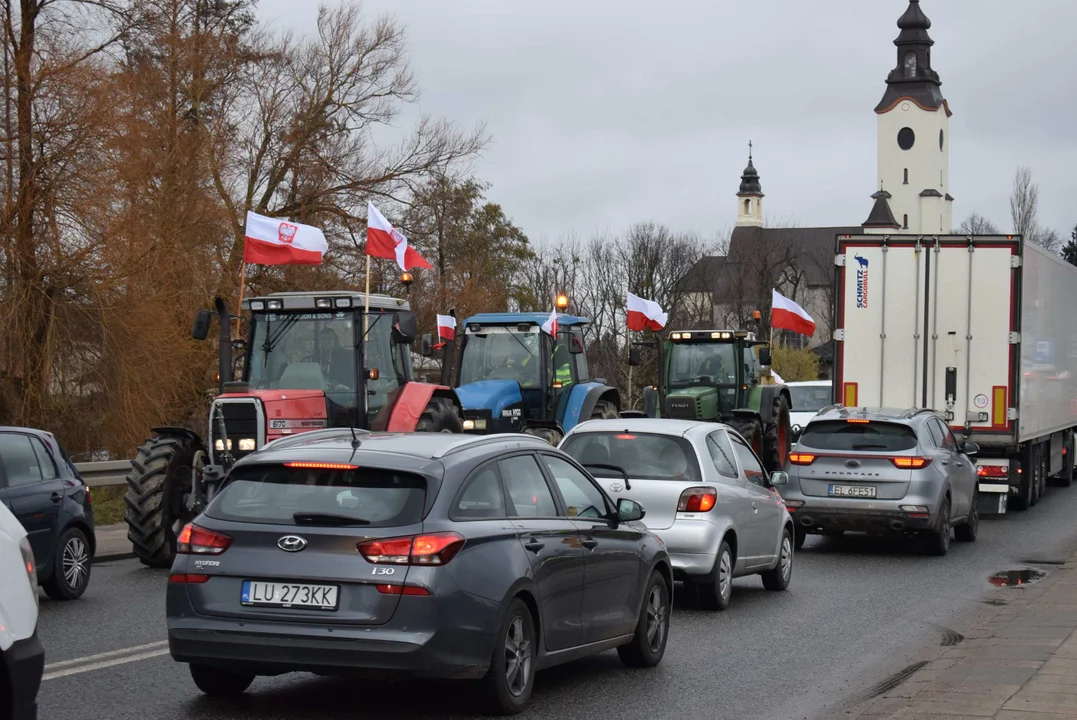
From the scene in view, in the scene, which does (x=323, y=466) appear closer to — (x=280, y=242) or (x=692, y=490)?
(x=692, y=490)

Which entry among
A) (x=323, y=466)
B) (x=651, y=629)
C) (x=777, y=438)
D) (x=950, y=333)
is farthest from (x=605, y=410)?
(x=323, y=466)

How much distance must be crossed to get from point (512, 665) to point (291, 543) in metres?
1.37

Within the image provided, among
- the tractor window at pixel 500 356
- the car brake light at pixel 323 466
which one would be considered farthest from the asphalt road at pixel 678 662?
the tractor window at pixel 500 356

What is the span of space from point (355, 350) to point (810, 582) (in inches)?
206

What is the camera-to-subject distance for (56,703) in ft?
25.8

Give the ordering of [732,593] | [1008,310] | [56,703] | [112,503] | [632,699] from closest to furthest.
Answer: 1. [56,703]
2. [632,699]
3. [732,593]
4. [1008,310]
5. [112,503]

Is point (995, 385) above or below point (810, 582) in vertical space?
above

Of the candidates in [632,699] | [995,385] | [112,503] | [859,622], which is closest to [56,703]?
[632,699]

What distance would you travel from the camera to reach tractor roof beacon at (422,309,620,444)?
20.3 metres

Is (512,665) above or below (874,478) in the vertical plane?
below

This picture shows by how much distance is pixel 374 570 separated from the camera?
7.09 meters

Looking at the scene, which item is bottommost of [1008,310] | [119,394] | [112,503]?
[112,503]

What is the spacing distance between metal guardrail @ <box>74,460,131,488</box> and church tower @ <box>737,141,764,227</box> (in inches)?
6286

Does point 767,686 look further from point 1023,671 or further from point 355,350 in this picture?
point 355,350
